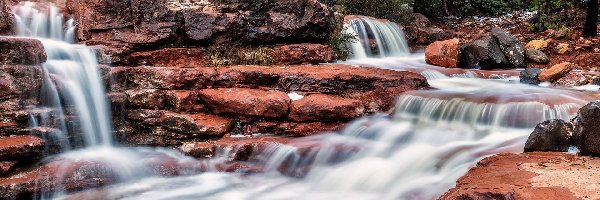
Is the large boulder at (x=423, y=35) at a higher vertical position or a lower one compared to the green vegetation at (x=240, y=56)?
higher

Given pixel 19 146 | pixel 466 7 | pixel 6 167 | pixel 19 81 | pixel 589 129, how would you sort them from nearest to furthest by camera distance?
pixel 589 129 → pixel 6 167 → pixel 19 146 → pixel 19 81 → pixel 466 7

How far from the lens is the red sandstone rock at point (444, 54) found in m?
12.9

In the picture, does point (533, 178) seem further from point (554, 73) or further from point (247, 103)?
point (554, 73)

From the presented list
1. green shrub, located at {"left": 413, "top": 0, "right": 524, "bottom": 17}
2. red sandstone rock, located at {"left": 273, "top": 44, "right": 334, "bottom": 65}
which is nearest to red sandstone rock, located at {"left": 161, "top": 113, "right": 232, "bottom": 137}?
red sandstone rock, located at {"left": 273, "top": 44, "right": 334, "bottom": 65}

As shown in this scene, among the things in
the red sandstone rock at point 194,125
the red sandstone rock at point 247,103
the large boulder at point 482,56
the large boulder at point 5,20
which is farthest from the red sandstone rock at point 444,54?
the large boulder at point 5,20

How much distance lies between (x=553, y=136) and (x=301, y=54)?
252 inches

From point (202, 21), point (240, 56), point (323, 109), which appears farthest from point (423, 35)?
point (323, 109)

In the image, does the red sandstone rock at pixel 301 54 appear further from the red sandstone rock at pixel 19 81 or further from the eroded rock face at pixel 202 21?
the red sandstone rock at pixel 19 81

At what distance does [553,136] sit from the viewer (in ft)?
18.2

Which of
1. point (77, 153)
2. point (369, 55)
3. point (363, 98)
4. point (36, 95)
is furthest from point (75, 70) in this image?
point (369, 55)

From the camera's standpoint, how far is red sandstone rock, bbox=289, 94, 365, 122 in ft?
26.9

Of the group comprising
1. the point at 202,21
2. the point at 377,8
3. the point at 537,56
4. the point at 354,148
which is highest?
the point at 377,8

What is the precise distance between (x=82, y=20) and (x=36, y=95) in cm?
288

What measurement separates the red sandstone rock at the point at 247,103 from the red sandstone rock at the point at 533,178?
3671 mm
